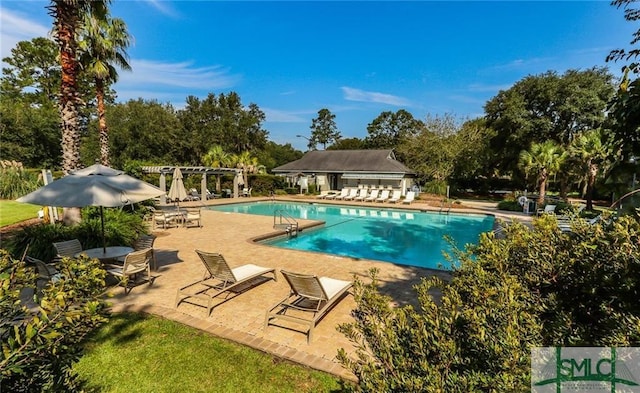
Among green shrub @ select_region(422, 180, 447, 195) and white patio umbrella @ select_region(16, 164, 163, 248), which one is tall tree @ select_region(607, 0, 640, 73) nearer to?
white patio umbrella @ select_region(16, 164, 163, 248)

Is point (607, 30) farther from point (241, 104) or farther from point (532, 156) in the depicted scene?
point (241, 104)

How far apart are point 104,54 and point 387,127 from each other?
222 feet

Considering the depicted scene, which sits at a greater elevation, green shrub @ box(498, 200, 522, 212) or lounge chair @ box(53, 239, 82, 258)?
lounge chair @ box(53, 239, 82, 258)

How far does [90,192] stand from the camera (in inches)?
255

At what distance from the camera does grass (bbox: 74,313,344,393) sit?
4.00 meters

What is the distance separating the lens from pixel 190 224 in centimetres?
1611

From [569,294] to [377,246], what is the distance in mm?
12702

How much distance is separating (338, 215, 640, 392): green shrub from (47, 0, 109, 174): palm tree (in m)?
12.1

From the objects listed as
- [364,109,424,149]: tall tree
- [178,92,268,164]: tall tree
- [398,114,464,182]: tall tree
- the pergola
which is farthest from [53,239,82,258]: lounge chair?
[364,109,424,149]: tall tree

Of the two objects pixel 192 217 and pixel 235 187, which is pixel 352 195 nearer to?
pixel 235 187

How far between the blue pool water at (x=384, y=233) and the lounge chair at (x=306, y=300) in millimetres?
4866

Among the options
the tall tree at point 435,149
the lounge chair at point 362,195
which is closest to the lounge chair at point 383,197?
the lounge chair at point 362,195

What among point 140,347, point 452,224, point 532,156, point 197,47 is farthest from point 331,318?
point 197,47

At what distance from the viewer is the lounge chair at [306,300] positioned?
554 centimetres
